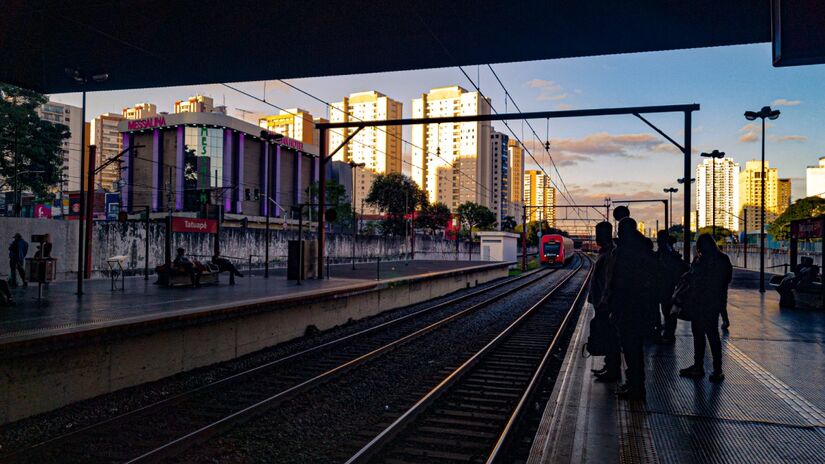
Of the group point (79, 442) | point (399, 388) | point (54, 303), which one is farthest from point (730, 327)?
point (54, 303)

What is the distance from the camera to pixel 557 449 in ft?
15.3

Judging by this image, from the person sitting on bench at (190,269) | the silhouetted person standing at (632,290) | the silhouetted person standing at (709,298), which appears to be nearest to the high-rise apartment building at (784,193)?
the person sitting on bench at (190,269)

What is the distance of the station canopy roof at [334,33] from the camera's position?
14898mm

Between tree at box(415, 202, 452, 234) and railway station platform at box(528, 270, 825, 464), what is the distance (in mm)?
82439

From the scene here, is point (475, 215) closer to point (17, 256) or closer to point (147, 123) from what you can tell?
point (147, 123)

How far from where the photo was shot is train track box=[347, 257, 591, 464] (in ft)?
18.2

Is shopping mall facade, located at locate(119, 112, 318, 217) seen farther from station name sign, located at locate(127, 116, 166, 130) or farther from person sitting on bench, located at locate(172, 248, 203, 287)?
person sitting on bench, located at locate(172, 248, 203, 287)

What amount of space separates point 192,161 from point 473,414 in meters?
82.4

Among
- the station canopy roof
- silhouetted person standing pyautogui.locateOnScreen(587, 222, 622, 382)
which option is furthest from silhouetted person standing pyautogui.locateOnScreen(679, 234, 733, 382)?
the station canopy roof

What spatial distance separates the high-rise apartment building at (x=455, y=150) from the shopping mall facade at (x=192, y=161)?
239ft

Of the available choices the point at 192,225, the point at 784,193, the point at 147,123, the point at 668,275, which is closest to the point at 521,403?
the point at 668,275

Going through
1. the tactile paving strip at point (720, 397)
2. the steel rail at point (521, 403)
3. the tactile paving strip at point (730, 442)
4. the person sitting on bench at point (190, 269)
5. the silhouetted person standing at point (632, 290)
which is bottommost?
the steel rail at point (521, 403)

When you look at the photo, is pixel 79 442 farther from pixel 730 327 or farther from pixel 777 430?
pixel 730 327

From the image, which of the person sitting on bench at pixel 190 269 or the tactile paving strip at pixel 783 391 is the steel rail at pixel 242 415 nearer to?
the tactile paving strip at pixel 783 391
